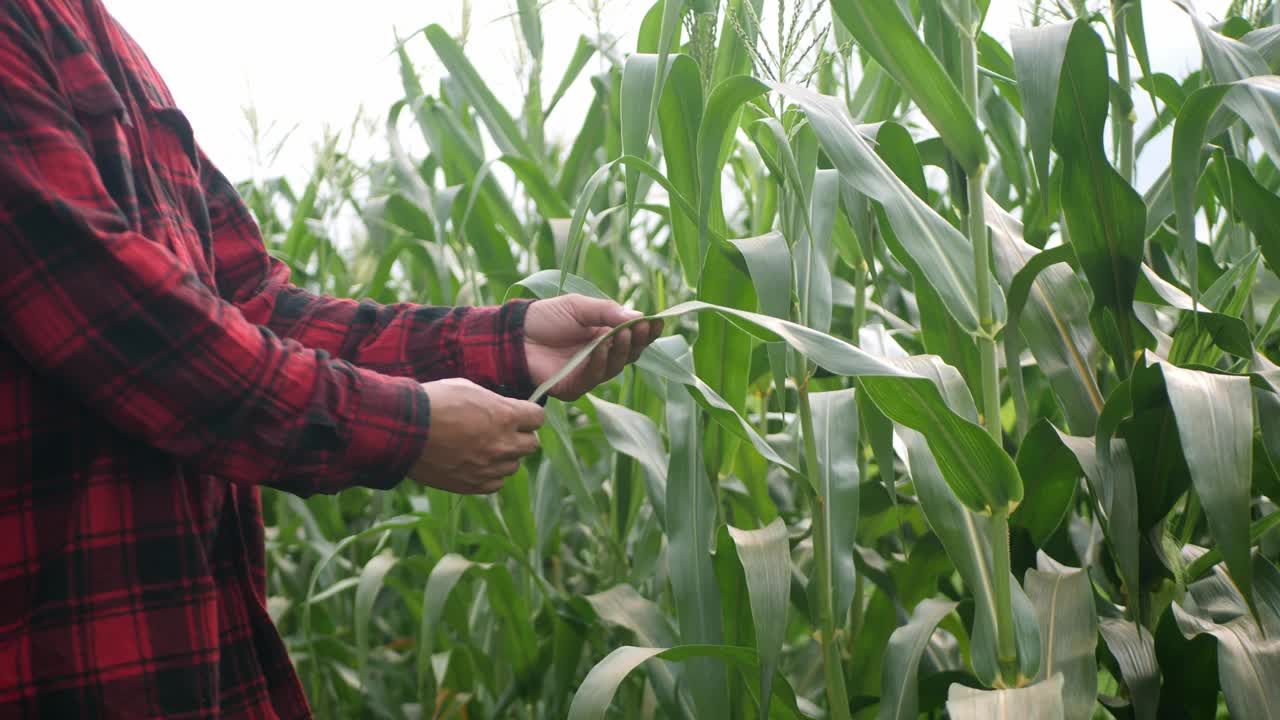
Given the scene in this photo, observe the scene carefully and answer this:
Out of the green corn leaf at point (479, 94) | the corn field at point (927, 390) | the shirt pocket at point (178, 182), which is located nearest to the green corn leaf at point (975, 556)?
the corn field at point (927, 390)

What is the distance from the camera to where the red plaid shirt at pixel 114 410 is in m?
0.53

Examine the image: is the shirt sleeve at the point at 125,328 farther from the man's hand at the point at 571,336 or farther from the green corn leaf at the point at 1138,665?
the green corn leaf at the point at 1138,665

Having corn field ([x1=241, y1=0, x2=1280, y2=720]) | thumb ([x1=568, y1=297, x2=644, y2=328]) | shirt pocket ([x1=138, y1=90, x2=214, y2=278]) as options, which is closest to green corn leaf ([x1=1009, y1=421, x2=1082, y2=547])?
corn field ([x1=241, y1=0, x2=1280, y2=720])

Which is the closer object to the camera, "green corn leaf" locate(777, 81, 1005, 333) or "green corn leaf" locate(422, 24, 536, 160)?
"green corn leaf" locate(777, 81, 1005, 333)

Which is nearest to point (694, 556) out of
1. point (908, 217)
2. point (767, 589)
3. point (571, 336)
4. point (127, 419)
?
point (767, 589)

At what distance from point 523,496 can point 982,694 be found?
626mm

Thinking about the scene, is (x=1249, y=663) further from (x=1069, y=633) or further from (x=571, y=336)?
(x=571, y=336)

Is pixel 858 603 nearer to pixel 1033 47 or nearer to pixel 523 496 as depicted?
pixel 523 496

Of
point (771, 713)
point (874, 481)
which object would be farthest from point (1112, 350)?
point (771, 713)

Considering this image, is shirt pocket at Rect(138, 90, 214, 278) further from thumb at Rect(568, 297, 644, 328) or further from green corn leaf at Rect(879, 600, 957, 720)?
green corn leaf at Rect(879, 600, 957, 720)

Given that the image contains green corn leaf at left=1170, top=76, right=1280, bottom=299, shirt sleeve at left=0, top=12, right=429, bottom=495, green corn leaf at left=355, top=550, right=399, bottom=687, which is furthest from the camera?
green corn leaf at left=355, top=550, right=399, bottom=687

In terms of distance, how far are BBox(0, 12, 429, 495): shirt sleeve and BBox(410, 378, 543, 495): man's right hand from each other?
0.06 metres

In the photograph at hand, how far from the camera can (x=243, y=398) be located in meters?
0.56

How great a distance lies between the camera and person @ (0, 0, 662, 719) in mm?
534
